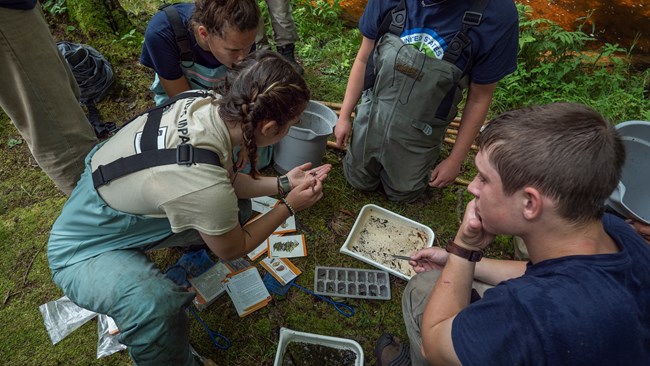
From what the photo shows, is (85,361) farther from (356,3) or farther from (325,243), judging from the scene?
Result: (356,3)

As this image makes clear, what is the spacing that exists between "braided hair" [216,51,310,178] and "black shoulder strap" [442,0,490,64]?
1.02m

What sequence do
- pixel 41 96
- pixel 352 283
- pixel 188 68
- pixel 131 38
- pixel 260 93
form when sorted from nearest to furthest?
pixel 260 93 < pixel 41 96 < pixel 352 283 < pixel 188 68 < pixel 131 38

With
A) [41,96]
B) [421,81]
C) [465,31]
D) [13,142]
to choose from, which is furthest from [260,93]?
[13,142]

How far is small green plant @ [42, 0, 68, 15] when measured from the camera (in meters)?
4.50

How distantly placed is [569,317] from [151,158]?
164 cm

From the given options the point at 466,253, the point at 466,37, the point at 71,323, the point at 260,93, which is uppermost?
the point at 466,37

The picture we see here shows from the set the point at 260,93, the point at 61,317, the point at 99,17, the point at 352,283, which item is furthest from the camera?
the point at 99,17

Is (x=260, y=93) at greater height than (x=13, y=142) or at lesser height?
greater

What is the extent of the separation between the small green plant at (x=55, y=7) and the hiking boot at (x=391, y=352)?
16.4 ft

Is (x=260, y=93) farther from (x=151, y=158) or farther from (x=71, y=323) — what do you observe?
(x=71, y=323)

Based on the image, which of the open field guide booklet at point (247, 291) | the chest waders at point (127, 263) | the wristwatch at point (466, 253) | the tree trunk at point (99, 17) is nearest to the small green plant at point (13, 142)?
the tree trunk at point (99, 17)

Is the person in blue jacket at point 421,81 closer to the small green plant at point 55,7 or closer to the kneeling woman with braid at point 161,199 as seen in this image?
the kneeling woman with braid at point 161,199

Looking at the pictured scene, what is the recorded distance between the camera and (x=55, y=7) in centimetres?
450

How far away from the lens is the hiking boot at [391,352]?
2.09 m
